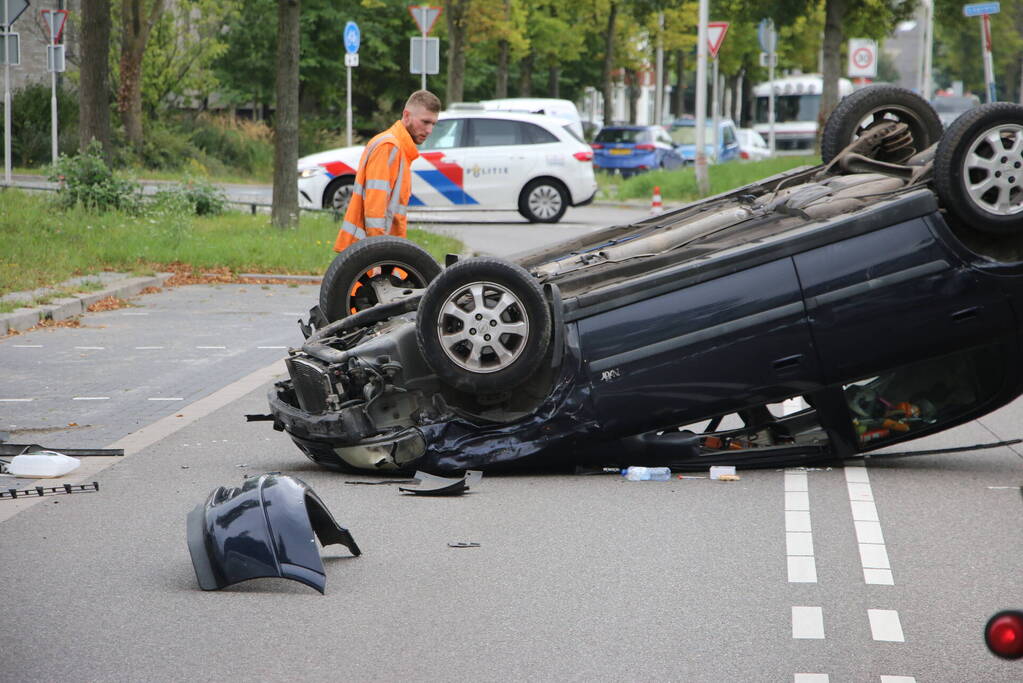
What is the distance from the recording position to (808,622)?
198 inches

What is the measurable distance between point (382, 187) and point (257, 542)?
4376 millimetres

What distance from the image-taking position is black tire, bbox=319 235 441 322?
8.26 m

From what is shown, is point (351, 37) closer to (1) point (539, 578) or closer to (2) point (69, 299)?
(2) point (69, 299)

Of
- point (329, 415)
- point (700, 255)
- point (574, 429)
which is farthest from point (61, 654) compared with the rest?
point (700, 255)

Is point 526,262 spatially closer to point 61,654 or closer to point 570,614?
point 570,614

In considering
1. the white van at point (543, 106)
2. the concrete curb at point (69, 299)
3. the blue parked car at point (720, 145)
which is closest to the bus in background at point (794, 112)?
the blue parked car at point (720, 145)

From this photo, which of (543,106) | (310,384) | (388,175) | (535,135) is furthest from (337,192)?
(310,384)

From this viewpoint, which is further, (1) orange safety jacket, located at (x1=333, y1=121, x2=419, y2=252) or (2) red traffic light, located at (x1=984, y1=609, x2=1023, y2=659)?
(1) orange safety jacket, located at (x1=333, y1=121, x2=419, y2=252)

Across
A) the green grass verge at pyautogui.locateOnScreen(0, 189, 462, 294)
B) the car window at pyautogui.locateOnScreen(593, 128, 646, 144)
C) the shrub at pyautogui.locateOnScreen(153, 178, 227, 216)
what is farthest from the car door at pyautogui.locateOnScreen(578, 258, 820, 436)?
the car window at pyautogui.locateOnScreen(593, 128, 646, 144)

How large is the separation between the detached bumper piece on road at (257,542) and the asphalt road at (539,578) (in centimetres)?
9

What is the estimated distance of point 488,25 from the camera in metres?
40.8

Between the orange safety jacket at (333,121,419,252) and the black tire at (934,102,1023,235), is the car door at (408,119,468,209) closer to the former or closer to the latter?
the orange safety jacket at (333,121,419,252)

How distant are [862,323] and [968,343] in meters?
0.54

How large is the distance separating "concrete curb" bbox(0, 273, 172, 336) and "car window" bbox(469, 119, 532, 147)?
851 centimetres
